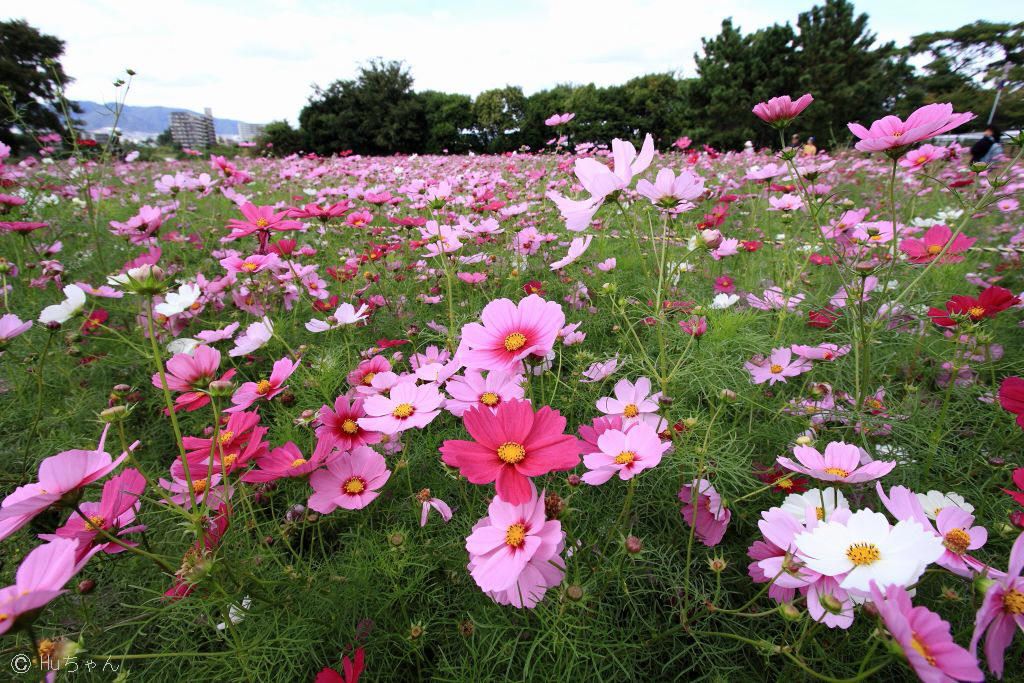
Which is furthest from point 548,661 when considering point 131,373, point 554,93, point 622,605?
point 554,93

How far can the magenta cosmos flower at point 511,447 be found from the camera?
451 millimetres

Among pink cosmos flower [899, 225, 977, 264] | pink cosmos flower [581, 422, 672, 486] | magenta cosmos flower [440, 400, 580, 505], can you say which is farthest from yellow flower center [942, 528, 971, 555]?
pink cosmos flower [899, 225, 977, 264]

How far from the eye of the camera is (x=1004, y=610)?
390 mm

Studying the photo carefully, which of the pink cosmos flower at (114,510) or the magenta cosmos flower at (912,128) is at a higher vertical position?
the magenta cosmos flower at (912,128)

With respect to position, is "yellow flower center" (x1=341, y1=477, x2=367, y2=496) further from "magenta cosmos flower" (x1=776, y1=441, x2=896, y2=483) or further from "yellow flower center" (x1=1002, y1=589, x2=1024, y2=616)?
"yellow flower center" (x1=1002, y1=589, x2=1024, y2=616)

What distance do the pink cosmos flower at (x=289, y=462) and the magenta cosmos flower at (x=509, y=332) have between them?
0.79 ft

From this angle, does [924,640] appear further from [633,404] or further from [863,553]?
[633,404]

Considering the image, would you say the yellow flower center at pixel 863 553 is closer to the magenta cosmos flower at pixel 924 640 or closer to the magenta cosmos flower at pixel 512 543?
the magenta cosmos flower at pixel 924 640

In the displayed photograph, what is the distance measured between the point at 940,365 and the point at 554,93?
1095 centimetres

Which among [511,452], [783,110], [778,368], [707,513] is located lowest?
[707,513]

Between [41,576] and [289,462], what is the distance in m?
0.25

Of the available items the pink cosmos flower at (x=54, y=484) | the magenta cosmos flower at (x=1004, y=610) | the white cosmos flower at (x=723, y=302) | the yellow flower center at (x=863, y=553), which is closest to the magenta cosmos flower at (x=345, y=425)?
the pink cosmos flower at (x=54, y=484)

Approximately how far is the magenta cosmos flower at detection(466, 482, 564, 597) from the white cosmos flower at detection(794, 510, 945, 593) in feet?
0.74

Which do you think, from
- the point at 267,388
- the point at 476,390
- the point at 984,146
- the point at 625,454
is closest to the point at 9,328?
the point at 267,388
